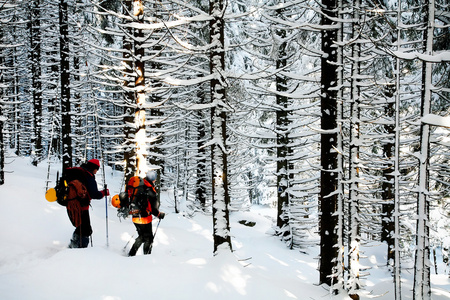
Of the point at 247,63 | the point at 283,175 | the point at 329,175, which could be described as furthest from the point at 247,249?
the point at 247,63

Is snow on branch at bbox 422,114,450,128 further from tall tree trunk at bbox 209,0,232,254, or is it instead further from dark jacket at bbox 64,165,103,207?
dark jacket at bbox 64,165,103,207

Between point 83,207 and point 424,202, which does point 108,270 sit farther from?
point 424,202

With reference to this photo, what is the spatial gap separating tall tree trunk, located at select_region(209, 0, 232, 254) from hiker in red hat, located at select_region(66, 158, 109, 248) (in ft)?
8.71

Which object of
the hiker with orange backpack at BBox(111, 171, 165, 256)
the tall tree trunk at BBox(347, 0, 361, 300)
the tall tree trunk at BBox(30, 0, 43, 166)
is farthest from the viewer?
the tall tree trunk at BBox(30, 0, 43, 166)

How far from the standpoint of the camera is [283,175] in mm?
13195

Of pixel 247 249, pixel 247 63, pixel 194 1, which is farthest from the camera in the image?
pixel 247 63

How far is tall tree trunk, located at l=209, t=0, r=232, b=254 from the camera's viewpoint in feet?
20.2

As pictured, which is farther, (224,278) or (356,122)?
(356,122)

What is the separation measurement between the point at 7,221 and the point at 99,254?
3.85 meters

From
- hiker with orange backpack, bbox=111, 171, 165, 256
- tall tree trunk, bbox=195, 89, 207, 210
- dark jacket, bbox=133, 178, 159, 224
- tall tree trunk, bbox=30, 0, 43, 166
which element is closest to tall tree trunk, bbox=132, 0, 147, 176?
hiker with orange backpack, bbox=111, 171, 165, 256

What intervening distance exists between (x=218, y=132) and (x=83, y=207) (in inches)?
138

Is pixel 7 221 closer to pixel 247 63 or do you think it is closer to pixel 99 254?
pixel 99 254

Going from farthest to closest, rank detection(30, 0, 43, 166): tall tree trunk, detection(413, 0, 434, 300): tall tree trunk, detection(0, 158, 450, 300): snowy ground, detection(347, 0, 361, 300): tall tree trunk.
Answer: detection(30, 0, 43, 166): tall tree trunk → detection(347, 0, 361, 300): tall tree trunk → detection(413, 0, 434, 300): tall tree trunk → detection(0, 158, 450, 300): snowy ground

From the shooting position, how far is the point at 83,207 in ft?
20.5
